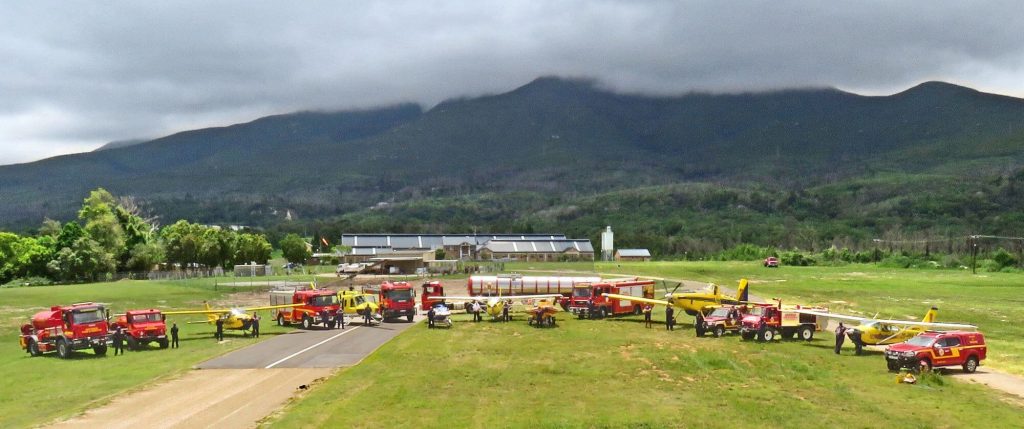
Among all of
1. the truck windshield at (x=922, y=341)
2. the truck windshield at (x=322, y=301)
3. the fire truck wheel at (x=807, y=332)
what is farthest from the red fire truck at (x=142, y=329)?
→ the truck windshield at (x=922, y=341)

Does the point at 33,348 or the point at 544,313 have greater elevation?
the point at 544,313

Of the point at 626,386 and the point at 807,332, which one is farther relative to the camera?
the point at 807,332

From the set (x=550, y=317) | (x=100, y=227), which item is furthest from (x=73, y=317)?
(x=100, y=227)

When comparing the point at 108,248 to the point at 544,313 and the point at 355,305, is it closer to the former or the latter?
the point at 355,305

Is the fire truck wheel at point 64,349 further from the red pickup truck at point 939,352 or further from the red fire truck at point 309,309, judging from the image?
the red pickup truck at point 939,352

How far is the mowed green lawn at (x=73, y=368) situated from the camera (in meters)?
33.7

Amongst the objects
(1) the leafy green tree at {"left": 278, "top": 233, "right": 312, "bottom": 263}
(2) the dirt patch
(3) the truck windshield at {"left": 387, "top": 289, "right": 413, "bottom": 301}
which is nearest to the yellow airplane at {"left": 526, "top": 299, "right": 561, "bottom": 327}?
(3) the truck windshield at {"left": 387, "top": 289, "right": 413, "bottom": 301}

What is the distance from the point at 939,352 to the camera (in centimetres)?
4100

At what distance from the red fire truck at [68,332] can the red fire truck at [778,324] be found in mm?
41735

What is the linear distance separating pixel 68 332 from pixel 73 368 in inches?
177

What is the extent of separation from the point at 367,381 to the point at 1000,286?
102378 mm

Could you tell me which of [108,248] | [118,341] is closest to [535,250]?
[108,248]

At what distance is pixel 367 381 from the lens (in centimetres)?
3762

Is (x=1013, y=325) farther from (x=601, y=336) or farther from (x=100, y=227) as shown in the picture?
(x=100, y=227)
